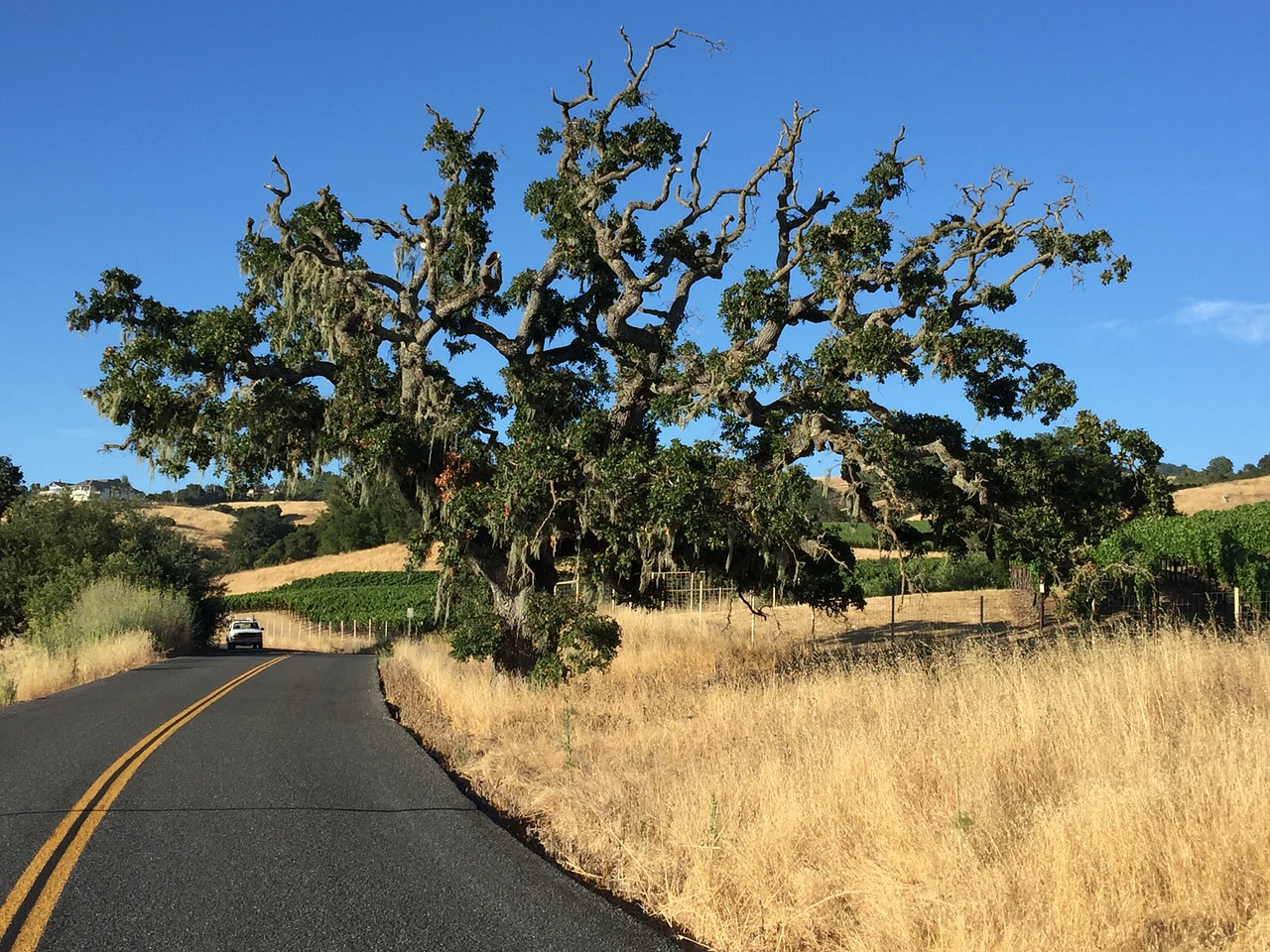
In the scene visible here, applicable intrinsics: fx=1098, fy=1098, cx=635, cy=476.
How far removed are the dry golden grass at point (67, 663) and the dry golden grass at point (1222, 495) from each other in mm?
68672

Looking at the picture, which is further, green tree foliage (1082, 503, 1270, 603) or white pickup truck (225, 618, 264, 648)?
white pickup truck (225, 618, 264, 648)

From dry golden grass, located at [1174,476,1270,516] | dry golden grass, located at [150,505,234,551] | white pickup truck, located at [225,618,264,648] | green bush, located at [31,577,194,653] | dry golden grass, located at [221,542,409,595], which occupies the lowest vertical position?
white pickup truck, located at [225,618,264,648]

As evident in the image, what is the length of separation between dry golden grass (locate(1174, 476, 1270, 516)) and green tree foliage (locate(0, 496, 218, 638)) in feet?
210

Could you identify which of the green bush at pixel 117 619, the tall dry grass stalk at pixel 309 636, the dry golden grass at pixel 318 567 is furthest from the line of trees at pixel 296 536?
the green bush at pixel 117 619

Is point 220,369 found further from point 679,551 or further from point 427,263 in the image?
point 679,551

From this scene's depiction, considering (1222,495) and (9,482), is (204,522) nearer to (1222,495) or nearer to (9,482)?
(9,482)

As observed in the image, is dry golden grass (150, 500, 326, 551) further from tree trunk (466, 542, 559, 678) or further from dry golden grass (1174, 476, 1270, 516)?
tree trunk (466, 542, 559, 678)

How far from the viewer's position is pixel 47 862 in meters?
7.49

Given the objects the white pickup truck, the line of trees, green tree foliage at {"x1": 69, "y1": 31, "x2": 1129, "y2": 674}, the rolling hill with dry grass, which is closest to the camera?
green tree foliage at {"x1": 69, "y1": 31, "x2": 1129, "y2": 674}

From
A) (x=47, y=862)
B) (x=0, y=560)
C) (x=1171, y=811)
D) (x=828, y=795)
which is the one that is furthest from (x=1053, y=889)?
(x=0, y=560)

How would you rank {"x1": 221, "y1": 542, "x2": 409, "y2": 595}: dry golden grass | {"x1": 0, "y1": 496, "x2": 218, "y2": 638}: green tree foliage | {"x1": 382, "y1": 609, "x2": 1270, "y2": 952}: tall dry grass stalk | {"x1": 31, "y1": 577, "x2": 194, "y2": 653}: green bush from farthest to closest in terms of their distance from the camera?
{"x1": 221, "y1": 542, "x2": 409, "y2": 595}: dry golden grass
{"x1": 0, "y1": 496, "x2": 218, "y2": 638}: green tree foliage
{"x1": 31, "y1": 577, "x2": 194, "y2": 653}: green bush
{"x1": 382, "y1": 609, "x2": 1270, "y2": 952}: tall dry grass stalk

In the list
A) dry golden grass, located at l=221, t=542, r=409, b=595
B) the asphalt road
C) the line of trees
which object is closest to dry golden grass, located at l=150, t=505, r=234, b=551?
the line of trees

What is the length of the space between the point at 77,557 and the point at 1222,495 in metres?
79.7

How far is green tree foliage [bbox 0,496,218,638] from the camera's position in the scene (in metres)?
41.8
